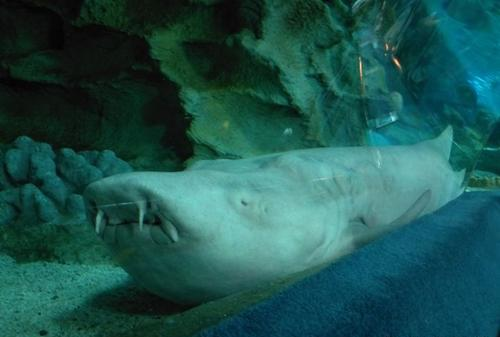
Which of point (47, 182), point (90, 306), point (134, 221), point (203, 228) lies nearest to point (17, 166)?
point (47, 182)

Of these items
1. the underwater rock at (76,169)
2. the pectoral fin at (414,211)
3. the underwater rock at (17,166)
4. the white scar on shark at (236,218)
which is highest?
the white scar on shark at (236,218)

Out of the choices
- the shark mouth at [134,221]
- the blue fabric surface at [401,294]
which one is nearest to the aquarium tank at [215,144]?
the shark mouth at [134,221]

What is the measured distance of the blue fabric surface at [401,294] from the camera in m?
0.81

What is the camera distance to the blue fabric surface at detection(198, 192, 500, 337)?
0.81 metres

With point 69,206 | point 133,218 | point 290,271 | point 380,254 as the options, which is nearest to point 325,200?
point 290,271

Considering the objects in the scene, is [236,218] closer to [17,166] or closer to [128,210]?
[128,210]

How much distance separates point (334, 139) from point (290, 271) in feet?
6.13

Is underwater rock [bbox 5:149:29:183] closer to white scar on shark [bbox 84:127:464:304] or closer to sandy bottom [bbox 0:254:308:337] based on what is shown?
sandy bottom [bbox 0:254:308:337]

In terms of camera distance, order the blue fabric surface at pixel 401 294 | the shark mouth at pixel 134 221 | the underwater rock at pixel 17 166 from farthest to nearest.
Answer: the underwater rock at pixel 17 166 < the shark mouth at pixel 134 221 < the blue fabric surface at pixel 401 294

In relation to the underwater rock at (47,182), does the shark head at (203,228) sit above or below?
above

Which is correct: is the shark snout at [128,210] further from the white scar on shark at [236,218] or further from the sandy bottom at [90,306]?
the sandy bottom at [90,306]

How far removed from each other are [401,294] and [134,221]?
2.75 ft

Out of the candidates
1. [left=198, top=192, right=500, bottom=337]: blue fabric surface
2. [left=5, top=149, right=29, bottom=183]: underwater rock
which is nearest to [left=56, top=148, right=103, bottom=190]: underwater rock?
[left=5, top=149, right=29, bottom=183]: underwater rock

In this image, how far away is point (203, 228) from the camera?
1401mm
